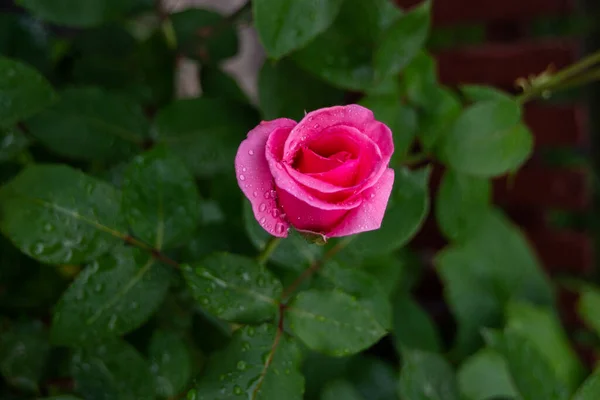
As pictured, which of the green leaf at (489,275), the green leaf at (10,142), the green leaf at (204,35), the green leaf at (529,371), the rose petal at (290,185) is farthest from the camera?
the green leaf at (489,275)

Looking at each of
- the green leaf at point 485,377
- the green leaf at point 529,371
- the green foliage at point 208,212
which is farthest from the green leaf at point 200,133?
the green leaf at point 485,377

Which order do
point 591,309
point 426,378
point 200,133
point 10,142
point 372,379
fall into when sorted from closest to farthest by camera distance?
point 10,142
point 200,133
point 426,378
point 372,379
point 591,309

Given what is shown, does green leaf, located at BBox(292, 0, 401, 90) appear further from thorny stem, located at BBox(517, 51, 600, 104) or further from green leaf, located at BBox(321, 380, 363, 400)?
green leaf, located at BBox(321, 380, 363, 400)

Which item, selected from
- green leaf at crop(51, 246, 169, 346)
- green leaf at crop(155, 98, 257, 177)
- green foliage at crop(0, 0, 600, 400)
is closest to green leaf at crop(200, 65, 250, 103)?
green foliage at crop(0, 0, 600, 400)

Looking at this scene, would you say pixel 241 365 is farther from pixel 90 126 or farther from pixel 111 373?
pixel 90 126

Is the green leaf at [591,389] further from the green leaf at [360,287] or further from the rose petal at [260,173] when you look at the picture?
the rose petal at [260,173]

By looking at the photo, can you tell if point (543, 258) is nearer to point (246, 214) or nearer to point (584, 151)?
point (584, 151)

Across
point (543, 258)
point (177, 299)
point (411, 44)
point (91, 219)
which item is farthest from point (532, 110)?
point (91, 219)

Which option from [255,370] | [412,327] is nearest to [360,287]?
[255,370]
